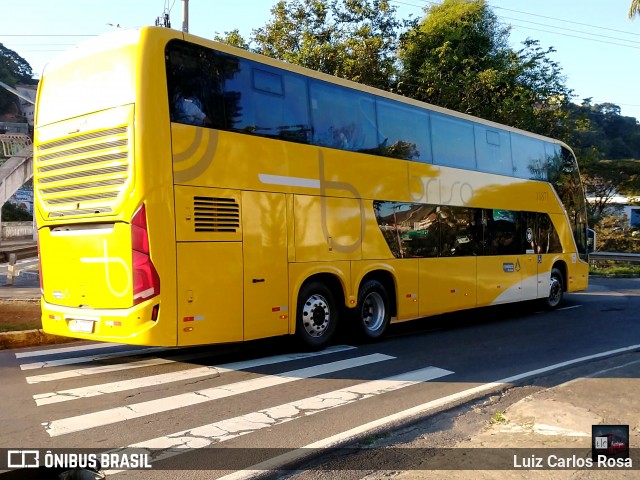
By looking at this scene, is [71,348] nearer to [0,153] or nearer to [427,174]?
[427,174]

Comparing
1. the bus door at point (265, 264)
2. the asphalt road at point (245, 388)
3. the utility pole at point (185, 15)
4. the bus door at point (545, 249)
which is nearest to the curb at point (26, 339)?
the asphalt road at point (245, 388)

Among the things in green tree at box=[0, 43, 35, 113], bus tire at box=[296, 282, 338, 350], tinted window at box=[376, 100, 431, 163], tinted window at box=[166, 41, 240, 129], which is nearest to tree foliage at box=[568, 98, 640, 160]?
tinted window at box=[376, 100, 431, 163]

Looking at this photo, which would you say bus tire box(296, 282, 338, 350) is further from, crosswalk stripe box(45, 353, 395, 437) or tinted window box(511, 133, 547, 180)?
tinted window box(511, 133, 547, 180)

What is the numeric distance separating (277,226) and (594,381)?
452 cm

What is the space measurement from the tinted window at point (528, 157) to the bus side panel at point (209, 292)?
8473 mm

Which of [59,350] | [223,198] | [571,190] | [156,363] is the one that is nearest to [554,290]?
[571,190]

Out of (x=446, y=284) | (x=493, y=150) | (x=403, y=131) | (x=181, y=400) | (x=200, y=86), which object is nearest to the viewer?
(x=181, y=400)

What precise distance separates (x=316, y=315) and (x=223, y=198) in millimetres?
2520

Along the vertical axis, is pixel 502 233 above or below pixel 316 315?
above

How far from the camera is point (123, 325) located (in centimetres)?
673

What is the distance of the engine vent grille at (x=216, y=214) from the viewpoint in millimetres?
7090

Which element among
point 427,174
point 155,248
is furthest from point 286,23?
point 155,248

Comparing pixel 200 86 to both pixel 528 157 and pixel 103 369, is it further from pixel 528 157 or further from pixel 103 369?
pixel 528 157

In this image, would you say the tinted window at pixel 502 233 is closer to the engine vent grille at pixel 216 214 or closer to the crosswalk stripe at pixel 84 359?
the engine vent grille at pixel 216 214
